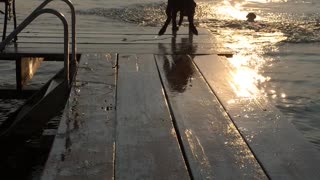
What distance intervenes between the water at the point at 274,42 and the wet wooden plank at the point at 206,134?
0.62 meters

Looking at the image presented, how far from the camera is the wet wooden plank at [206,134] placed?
334 centimetres

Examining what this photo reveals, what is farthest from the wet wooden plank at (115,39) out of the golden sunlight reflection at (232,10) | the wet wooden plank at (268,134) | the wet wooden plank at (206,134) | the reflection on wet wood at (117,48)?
the golden sunlight reflection at (232,10)

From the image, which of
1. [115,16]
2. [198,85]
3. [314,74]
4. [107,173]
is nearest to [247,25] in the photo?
[115,16]

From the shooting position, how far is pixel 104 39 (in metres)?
8.99

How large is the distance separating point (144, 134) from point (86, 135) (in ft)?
1.38

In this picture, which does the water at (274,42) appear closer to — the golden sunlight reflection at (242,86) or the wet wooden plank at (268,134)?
the golden sunlight reflection at (242,86)

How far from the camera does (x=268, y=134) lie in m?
3.97

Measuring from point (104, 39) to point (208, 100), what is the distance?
14.6ft

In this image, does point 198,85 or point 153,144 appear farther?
point 198,85

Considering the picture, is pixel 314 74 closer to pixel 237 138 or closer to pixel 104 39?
pixel 104 39

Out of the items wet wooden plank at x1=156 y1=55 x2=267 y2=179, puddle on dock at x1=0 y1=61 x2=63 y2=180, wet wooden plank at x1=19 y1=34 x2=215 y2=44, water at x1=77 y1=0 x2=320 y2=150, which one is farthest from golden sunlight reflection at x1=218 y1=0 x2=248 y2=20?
wet wooden plank at x1=156 y1=55 x2=267 y2=179

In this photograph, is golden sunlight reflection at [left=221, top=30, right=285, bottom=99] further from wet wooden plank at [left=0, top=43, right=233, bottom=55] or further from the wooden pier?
wet wooden plank at [left=0, top=43, right=233, bottom=55]

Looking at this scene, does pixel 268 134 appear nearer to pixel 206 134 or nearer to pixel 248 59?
pixel 206 134

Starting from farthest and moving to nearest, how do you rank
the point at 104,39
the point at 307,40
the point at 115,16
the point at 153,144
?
the point at 115,16 → the point at 307,40 → the point at 104,39 → the point at 153,144
